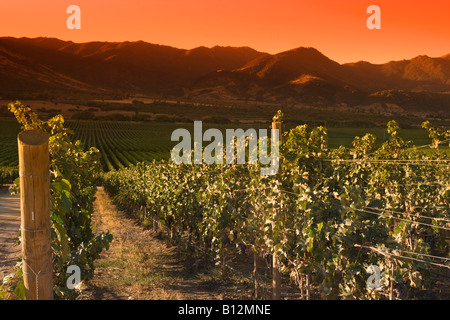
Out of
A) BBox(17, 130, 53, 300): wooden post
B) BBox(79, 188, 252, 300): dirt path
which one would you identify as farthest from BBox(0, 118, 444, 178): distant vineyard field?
BBox(17, 130, 53, 300): wooden post

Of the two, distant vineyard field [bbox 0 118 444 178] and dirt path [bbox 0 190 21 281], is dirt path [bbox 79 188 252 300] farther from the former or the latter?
distant vineyard field [bbox 0 118 444 178]

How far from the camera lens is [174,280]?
859cm

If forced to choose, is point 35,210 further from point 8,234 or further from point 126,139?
point 126,139

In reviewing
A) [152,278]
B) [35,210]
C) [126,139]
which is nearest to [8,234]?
[152,278]

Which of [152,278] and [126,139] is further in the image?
[126,139]

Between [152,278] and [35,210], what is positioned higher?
[35,210]

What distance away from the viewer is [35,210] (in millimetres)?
2924

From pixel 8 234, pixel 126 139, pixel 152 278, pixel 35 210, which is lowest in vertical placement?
pixel 8 234

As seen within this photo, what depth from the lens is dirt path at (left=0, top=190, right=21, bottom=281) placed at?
32.0 ft

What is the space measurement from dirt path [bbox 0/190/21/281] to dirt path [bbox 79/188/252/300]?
6.59 feet

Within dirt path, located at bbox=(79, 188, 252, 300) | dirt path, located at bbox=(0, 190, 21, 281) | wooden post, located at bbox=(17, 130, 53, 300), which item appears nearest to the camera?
wooden post, located at bbox=(17, 130, 53, 300)

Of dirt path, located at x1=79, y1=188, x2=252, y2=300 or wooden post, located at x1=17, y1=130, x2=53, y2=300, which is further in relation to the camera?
dirt path, located at x1=79, y1=188, x2=252, y2=300

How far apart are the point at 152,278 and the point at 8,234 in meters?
7.79
